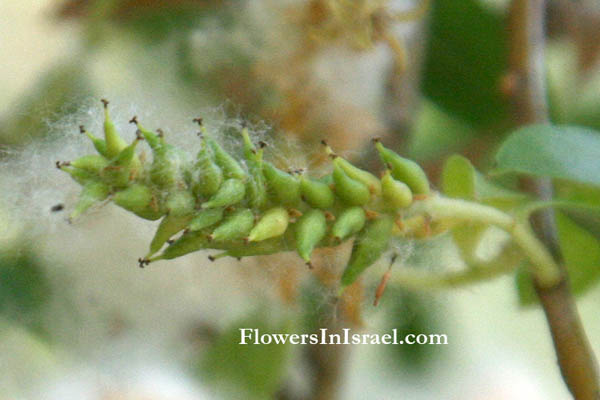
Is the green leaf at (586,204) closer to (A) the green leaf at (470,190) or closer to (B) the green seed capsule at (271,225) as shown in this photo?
(A) the green leaf at (470,190)

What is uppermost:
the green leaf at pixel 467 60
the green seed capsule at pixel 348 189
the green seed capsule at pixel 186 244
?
the green leaf at pixel 467 60

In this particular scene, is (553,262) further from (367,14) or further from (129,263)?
(129,263)

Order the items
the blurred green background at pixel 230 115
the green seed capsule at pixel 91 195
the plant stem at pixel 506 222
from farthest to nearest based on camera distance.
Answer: the blurred green background at pixel 230 115
the plant stem at pixel 506 222
the green seed capsule at pixel 91 195

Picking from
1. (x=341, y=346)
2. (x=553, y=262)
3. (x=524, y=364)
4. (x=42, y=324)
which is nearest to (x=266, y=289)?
(x=341, y=346)

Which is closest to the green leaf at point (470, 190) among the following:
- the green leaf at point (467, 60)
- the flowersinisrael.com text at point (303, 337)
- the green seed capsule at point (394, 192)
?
the green seed capsule at point (394, 192)

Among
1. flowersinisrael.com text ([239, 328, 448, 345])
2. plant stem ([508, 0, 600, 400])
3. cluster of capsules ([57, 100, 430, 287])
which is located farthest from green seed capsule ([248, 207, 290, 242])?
flowersinisrael.com text ([239, 328, 448, 345])

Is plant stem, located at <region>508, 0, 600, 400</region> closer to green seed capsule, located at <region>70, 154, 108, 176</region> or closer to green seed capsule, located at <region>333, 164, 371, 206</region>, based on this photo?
green seed capsule, located at <region>333, 164, 371, 206</region>
